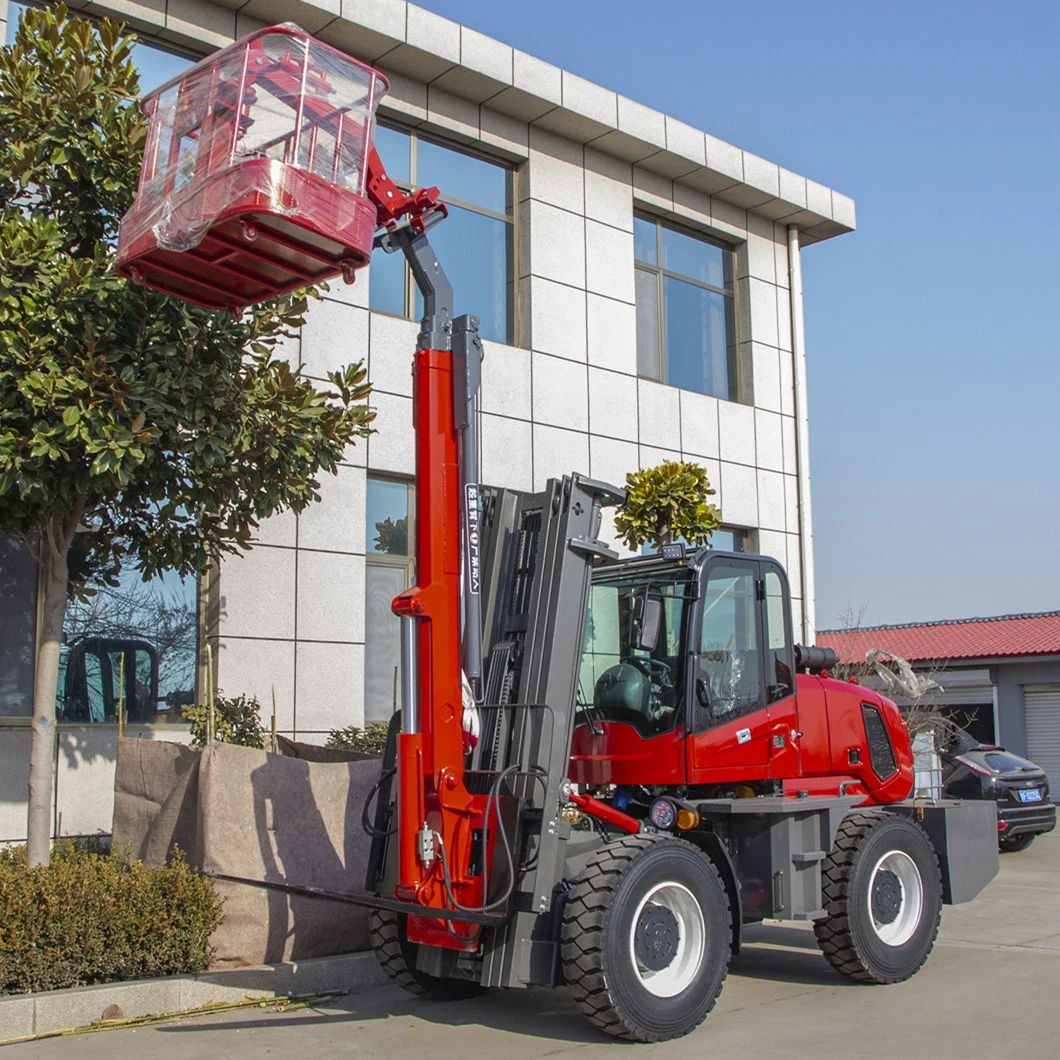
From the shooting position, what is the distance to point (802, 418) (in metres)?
18.4

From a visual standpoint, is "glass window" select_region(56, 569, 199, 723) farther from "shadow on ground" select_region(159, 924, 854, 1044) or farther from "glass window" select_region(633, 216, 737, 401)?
"glass window" select_region(633, 216, 737, 401)

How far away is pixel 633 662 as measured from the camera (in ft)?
27.2

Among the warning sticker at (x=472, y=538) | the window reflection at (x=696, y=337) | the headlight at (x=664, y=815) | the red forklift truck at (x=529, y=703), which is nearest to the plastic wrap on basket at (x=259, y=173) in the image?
the red forklift truck at (x=529, y=703)

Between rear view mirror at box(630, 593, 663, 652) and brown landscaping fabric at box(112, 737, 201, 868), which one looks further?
brown landscaping fabric at box(112, 737, 201, 868)

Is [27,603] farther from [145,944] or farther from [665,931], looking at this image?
[665,931]

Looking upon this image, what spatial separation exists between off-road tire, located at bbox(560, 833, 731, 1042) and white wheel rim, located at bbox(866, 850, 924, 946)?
5.68 ft

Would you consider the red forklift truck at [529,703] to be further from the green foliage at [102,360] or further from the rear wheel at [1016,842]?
the rear wheel at [1016,842]

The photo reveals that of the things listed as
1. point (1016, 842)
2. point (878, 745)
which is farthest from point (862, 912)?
point (1016, 842)

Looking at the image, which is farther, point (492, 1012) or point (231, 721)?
point (231, 721)

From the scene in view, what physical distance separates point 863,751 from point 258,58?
626 cm

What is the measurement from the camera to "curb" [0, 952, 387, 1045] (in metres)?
7.09

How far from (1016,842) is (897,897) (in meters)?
11.1

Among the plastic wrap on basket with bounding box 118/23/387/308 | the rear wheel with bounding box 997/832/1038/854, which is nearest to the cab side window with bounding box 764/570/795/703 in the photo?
the plastic wrap on basket with bounding box 118/23/387/308

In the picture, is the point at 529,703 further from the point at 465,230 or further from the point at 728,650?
the point at 465,230
